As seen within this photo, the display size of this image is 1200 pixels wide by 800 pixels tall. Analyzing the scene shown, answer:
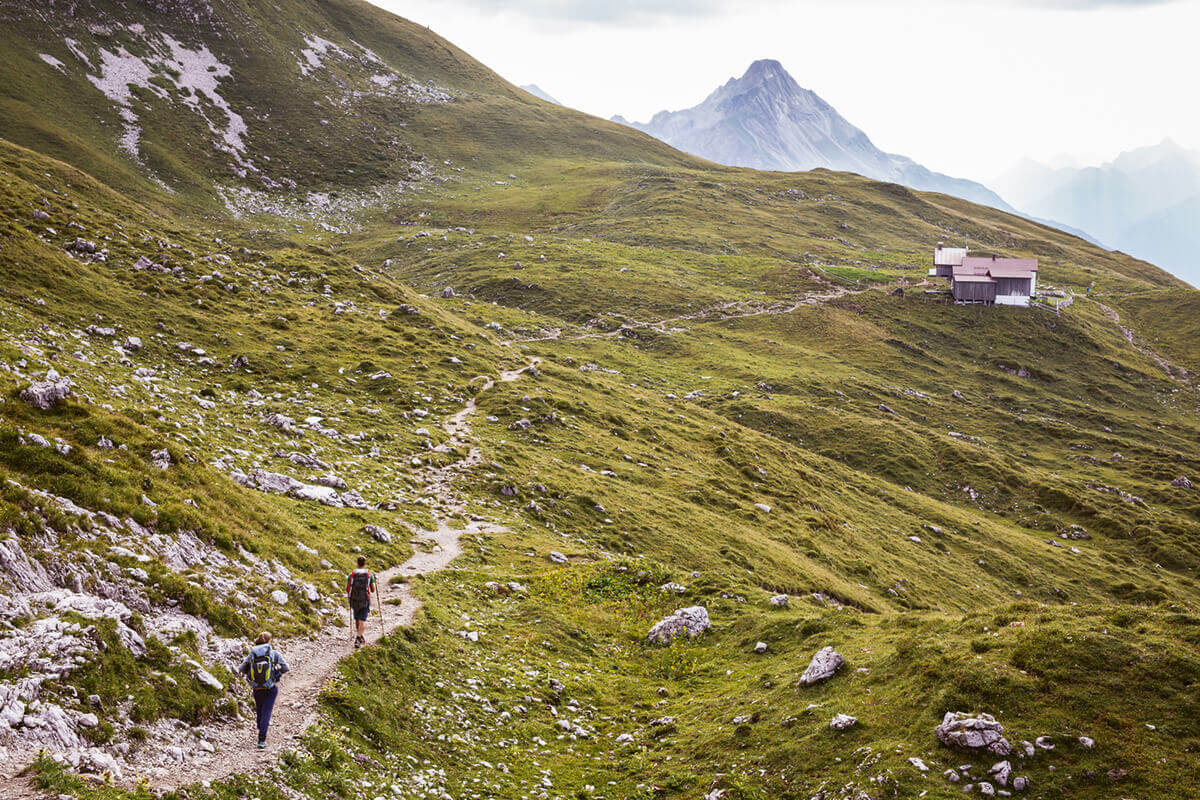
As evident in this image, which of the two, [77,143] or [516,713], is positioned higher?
[77,143]

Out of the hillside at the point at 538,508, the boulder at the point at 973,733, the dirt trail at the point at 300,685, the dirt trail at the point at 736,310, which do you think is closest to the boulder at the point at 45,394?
the hillside at the point at 538,508

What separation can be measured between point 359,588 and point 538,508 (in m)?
21.8

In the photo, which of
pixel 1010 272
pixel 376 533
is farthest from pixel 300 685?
pixel 1010 272

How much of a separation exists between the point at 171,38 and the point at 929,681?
198 metres

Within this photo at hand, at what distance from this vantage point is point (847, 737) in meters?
17.3

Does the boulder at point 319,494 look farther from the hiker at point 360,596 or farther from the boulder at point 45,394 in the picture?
the hiker at point 360,596

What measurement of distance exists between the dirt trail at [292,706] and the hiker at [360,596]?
1.29 ft

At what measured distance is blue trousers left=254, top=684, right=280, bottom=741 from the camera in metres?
14.2

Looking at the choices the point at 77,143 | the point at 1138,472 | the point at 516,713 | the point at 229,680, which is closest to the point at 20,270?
the point at 229,680

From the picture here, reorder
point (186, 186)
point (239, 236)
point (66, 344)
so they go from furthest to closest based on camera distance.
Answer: point (186, 186) < point (239, 236) < point (66, 344)

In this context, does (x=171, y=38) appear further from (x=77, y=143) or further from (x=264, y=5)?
(x=77, y=143)

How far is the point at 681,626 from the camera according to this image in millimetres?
27656

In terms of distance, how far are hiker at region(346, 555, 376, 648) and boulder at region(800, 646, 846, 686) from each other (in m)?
14.2

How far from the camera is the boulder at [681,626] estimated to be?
89.9 feet
